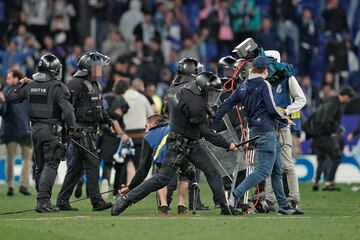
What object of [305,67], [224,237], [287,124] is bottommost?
[224,237]

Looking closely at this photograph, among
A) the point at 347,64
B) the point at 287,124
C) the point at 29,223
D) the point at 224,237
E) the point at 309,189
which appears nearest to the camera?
the point at 224,237

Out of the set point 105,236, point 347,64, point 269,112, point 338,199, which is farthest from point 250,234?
point 347,64

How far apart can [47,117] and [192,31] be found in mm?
16543

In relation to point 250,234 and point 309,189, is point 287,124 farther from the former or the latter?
point 309,189

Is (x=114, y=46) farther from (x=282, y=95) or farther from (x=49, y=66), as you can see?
(x=282, y=95)

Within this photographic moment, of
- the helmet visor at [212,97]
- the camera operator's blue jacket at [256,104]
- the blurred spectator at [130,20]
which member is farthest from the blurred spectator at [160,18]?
the camera operator's blue jacket at [256,104]

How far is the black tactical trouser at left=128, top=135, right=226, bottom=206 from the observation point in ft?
54.1

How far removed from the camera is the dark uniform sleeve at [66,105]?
17719 millimetres

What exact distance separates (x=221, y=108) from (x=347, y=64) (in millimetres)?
16570

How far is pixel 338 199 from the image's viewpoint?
2184 centimetres

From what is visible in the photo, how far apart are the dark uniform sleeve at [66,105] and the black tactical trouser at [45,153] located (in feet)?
1.14

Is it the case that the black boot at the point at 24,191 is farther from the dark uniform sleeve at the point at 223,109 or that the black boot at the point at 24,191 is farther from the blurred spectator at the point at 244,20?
the blurred spectator at the point at 244,20

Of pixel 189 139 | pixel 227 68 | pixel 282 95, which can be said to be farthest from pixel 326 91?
pixel 189 139

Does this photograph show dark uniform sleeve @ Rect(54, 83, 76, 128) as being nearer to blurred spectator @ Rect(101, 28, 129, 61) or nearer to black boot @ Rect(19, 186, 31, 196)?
black boot @ Rect(19, 186, 31, 196)
